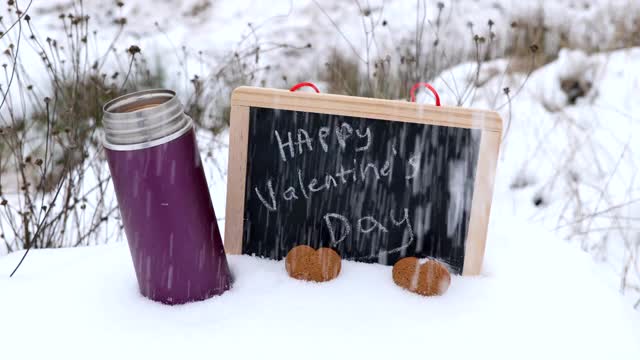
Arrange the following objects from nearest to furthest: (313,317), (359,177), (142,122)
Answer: (142,122) < (313,317) < (359,177)

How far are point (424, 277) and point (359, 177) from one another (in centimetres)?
27

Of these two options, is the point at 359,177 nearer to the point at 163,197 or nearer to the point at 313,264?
the point at 313,264

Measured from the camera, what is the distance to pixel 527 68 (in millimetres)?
3709

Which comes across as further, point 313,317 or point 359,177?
point 359,177

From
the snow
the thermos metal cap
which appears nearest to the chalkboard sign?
the snow

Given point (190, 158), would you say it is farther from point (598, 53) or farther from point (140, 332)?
point (598, 53)

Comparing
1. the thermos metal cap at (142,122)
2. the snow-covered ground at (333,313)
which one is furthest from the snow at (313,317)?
the thermos metal cap at (142,122)

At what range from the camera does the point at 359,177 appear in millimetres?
1338

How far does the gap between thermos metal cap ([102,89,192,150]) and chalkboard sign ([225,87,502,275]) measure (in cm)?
24

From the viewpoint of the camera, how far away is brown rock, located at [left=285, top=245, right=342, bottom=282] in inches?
50.7

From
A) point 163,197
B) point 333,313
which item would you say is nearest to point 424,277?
point 333,313

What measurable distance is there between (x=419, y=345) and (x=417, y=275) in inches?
7.1

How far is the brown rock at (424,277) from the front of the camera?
1.26m

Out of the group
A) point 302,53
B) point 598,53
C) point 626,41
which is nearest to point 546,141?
point 598,53
